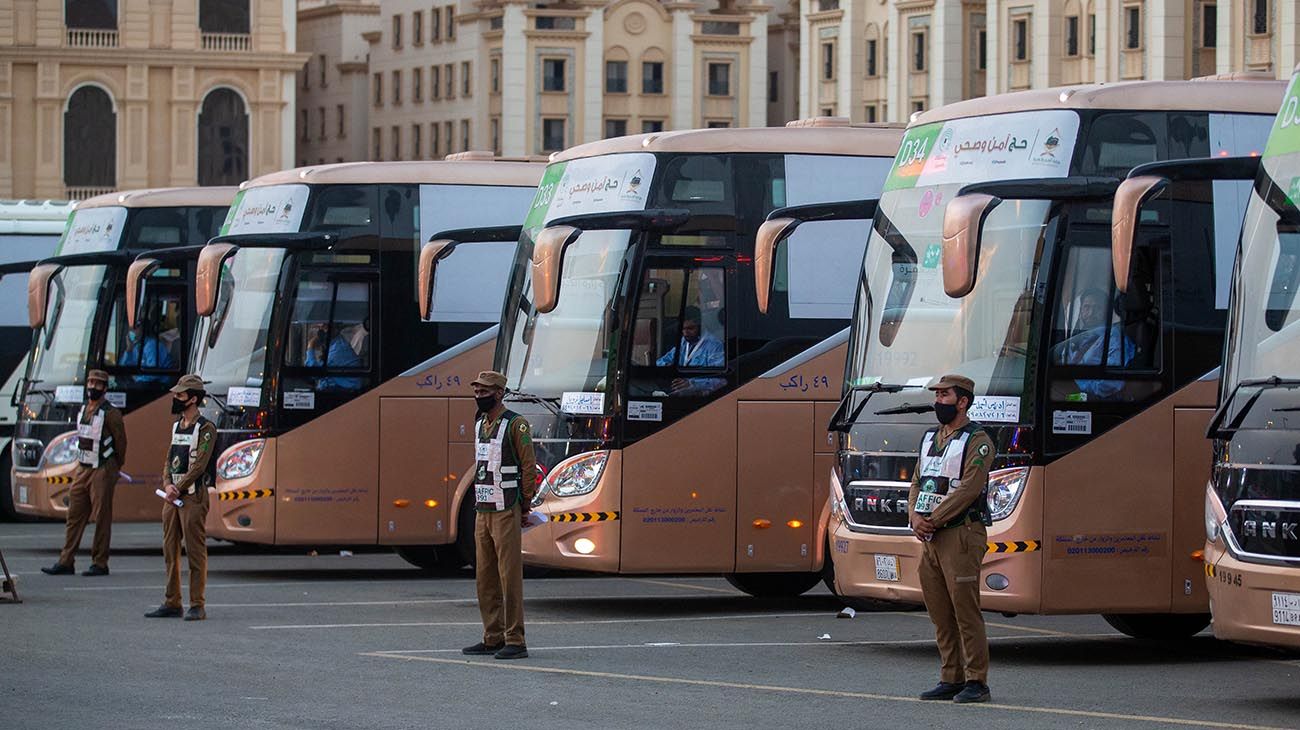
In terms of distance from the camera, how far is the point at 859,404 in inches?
618

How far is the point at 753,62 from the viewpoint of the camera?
10131 cm

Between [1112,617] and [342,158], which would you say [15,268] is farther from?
[342,158]

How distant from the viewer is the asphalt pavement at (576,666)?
1275 cm

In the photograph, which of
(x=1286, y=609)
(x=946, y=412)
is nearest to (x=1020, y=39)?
(x=946, y=412)

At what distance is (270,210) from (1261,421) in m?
11.7

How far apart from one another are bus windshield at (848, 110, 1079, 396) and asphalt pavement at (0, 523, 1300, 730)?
5.93ft

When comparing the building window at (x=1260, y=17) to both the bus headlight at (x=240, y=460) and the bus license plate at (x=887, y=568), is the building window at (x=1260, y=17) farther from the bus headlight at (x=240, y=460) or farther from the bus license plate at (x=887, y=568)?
the bus license plate at (x=887, y=568)

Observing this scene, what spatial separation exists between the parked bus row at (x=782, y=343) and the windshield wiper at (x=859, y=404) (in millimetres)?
20

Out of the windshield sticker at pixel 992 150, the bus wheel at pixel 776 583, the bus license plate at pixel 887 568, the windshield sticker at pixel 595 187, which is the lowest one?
the bus wheel at pixel 776 583

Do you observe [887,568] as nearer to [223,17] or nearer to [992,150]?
[992,150]

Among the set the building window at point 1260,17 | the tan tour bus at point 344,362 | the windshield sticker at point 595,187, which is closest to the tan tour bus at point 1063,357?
the windshield sticker at point 595,187

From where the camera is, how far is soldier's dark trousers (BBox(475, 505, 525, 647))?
50.3ft

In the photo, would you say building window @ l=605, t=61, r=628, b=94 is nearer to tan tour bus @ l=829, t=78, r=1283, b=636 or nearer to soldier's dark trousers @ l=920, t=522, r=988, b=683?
tan tour bus @ l=829, t=78, r=1283, b=636

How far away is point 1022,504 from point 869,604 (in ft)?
12.7
